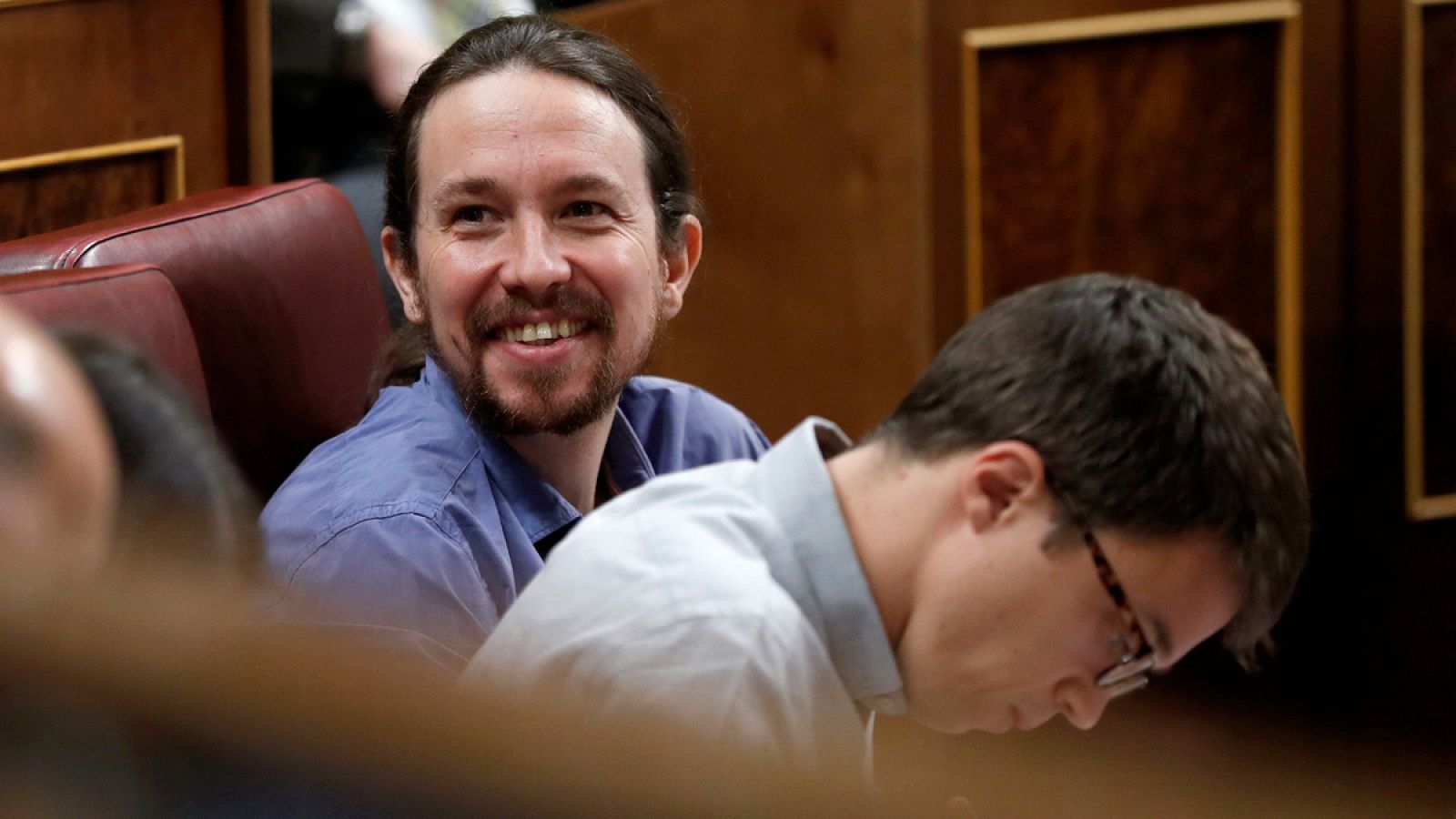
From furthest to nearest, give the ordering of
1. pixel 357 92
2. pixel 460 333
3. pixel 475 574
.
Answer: pixel 357 92 → pixel 460 333 → pixel 475 574

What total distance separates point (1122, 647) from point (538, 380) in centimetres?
47

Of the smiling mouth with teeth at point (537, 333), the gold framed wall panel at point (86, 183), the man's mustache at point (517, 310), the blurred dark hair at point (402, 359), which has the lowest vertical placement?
the blurred dark hair at point (402, 359)

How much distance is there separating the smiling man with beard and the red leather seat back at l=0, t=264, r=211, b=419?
0.11 metres

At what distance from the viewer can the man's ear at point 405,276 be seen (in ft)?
3.92

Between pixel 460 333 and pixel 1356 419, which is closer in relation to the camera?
pixel 460 333

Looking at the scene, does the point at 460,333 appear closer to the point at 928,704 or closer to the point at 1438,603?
the point at 928,704

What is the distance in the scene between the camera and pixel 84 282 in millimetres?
986

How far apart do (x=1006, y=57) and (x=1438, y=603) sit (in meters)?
0.81

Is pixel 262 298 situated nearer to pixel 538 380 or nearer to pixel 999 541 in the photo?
pixel 538 380

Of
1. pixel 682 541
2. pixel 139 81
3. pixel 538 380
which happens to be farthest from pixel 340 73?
pixel 682 541

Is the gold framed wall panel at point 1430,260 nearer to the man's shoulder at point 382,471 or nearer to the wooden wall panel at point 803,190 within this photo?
the wooden wall panel at point 803,190

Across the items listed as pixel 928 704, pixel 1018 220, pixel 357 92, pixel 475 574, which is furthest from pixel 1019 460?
pixel 357 92

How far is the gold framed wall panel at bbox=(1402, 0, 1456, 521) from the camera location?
182 centimetres

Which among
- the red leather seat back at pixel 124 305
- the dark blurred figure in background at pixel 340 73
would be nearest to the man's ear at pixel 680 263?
the red leather seat back at pixel 124 305
